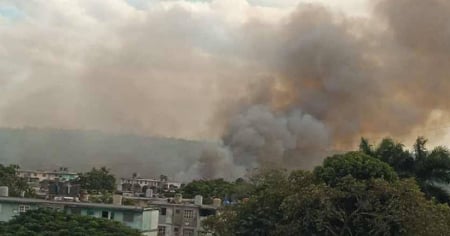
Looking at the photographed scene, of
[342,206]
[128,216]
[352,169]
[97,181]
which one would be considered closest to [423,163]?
[352,169]

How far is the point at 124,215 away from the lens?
3462 cm

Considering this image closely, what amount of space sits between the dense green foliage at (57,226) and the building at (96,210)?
4308 mm

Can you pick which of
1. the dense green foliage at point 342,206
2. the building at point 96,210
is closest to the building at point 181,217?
the building at point 96,210

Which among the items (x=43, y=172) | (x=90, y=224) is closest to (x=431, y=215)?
(x=90, y=224)

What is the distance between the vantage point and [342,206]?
79.6ft

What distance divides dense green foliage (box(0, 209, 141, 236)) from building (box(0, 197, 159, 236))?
14.1 feet

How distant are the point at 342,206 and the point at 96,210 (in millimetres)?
14872

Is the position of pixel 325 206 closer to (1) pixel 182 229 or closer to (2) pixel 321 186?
(2) pixel 321 186

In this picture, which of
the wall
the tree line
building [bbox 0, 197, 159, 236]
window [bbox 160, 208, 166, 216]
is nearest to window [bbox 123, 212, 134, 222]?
building [bbox 0, 197, 159, 236]

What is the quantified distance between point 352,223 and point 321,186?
5.22 feet

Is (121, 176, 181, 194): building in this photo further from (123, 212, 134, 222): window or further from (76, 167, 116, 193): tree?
(123, 212, 134, 222): window

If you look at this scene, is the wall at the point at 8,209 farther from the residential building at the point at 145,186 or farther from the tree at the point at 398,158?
the residential building at the point at 145,186

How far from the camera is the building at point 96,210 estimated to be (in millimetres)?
34325

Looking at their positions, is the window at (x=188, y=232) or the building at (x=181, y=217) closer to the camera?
the window at (x=188, y=232)
